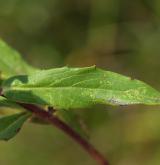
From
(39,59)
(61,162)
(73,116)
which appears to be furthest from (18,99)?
(39,59)

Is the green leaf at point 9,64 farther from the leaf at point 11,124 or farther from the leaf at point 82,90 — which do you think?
the leaf at point 82,90

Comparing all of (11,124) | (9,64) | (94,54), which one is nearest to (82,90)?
(11,124)

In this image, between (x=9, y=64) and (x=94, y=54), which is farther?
(x=94, y=54)

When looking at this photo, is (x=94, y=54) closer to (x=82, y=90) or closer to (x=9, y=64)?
(x=9, y=64)

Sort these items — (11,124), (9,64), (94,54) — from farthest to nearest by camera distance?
(94,54) < (9,64) < (11,124)

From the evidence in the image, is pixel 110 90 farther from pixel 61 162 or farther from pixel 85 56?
pixel 85 56
